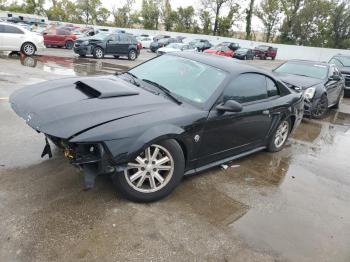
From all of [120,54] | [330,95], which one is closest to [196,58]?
[330,95]

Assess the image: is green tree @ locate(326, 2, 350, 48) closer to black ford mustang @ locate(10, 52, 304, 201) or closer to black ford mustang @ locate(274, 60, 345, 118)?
black ford mustang @ locate(274, 60, 345, 118)

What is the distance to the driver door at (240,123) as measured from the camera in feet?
13.1

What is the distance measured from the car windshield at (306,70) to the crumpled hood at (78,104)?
671 centimetres

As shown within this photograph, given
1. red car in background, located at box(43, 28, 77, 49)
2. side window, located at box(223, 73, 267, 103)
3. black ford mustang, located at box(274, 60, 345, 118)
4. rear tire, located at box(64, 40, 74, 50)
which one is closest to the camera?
side window, located at box(223, 73, 267, 103)

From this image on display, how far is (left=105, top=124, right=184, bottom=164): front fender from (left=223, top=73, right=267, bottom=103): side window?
115 centimetres

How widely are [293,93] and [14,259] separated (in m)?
4.87

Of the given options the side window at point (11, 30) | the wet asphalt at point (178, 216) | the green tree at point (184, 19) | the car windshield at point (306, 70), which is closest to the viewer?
the wet asphalt at point (178, 216)

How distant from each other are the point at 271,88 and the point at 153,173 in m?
2.61

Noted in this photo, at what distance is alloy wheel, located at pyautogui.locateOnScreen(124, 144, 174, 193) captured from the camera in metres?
3.43

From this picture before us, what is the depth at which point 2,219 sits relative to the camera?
3.03 metres

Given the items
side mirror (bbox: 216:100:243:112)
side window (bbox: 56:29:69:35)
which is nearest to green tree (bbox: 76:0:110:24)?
side window (bbox: 56:29:69:35)

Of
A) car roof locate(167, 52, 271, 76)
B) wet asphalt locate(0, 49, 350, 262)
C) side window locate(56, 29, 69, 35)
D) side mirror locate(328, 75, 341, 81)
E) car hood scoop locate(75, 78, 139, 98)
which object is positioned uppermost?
car roof locate(167, 52, 271, 76)

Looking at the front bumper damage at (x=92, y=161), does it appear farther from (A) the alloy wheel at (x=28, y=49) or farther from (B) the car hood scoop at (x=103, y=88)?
(A) the alloy wheel at (x=28, y=49)

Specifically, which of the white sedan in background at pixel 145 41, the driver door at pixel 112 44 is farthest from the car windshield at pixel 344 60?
the white sedan in background at pixel 145 41
